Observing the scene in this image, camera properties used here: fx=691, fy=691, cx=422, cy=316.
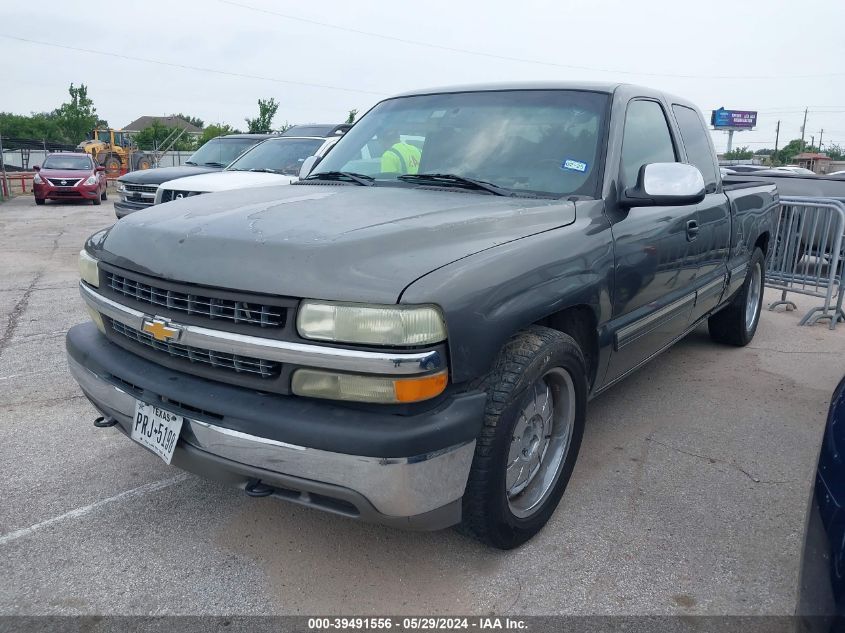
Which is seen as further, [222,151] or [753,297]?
[222,151]

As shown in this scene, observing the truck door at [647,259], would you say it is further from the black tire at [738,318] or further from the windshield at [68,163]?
the windshield at [68,163]

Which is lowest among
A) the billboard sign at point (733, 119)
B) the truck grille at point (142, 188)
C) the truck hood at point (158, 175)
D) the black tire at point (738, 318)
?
the black tire at point (738, 318)

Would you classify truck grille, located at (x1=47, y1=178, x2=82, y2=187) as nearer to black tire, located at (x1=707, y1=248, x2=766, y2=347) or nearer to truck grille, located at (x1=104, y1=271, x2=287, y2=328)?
black tire, located at (x1=707, y1=248, x2=766, y2=347)

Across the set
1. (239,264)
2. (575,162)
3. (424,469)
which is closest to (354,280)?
(239,264)

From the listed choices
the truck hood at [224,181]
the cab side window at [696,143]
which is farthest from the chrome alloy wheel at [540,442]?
the truck hood at [224,181]

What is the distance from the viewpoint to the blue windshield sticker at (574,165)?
3158 millimetres

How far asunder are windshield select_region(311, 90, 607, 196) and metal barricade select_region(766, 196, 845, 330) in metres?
4.18

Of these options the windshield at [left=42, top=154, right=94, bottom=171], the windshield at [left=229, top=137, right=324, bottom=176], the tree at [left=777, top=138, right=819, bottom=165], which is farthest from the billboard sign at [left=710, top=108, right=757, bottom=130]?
the windshield at [left=229, top=137, right=324, bottom=176]

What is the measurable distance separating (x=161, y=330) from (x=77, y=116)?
51.0m

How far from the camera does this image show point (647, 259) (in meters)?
3.30

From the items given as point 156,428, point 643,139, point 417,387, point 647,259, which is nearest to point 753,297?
point 643,139

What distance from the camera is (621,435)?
384cm

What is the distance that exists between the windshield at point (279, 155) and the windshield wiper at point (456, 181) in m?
5.80

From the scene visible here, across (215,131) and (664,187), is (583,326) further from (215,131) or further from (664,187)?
(215,131)
